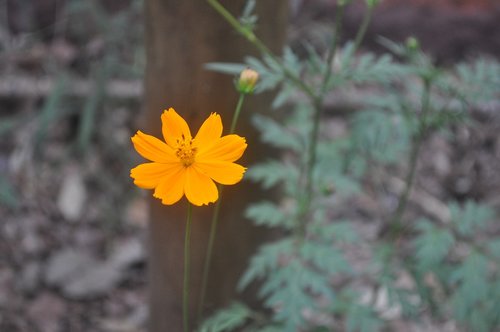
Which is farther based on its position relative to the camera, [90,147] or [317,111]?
[90,147]

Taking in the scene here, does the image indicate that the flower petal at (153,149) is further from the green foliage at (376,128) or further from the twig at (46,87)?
the twig at (46,87)

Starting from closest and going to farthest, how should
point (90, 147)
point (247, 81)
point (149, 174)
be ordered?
point (149, 174) < point (247, 81) < point (90, 147)

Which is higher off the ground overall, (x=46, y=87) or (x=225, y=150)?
(x=46, y=87)

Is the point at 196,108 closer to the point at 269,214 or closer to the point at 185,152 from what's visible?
the point at 269,214

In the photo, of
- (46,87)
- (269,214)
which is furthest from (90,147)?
(269,214)

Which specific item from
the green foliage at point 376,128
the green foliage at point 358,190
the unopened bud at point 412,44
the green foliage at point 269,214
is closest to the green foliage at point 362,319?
the green foliage at point 358,190

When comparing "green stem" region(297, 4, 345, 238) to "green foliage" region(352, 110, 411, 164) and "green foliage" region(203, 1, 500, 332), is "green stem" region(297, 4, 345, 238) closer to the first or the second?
"green foliage" region(203, 1, 500, 332)

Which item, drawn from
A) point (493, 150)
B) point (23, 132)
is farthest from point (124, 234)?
point (493, 150)
